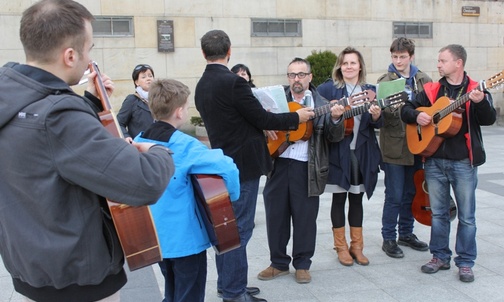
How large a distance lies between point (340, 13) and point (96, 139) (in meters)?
13.4

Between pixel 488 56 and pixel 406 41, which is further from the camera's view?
pixel 488 56

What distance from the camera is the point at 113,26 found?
40.0ft

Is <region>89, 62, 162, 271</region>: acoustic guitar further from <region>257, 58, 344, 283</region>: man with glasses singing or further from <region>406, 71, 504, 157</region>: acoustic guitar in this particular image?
<region>406, 71, 504, 157</region>: acoustic guitar

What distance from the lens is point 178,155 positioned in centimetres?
293

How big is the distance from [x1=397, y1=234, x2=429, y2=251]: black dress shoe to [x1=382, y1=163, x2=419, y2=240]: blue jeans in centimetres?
5

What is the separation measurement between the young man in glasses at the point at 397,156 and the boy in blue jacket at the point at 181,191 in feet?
8.27

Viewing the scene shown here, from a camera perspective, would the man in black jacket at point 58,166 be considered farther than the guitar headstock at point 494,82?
No

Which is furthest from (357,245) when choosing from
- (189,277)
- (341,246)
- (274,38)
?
(274,38)

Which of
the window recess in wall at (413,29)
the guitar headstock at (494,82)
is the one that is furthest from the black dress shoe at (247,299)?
the window recess in wall at (413,29)

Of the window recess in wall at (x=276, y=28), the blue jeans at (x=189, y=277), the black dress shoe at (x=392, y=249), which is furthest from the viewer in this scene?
the window recess in wall at (x=276, y=28)

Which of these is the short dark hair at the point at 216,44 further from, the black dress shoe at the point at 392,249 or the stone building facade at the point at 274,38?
the stone building facade at the point at 274,38

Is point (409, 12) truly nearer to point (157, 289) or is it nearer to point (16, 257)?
point (157, 289)

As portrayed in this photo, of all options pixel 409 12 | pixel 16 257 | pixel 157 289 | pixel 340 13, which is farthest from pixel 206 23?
pixel 16 257

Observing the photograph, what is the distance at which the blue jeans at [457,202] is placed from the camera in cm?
436
